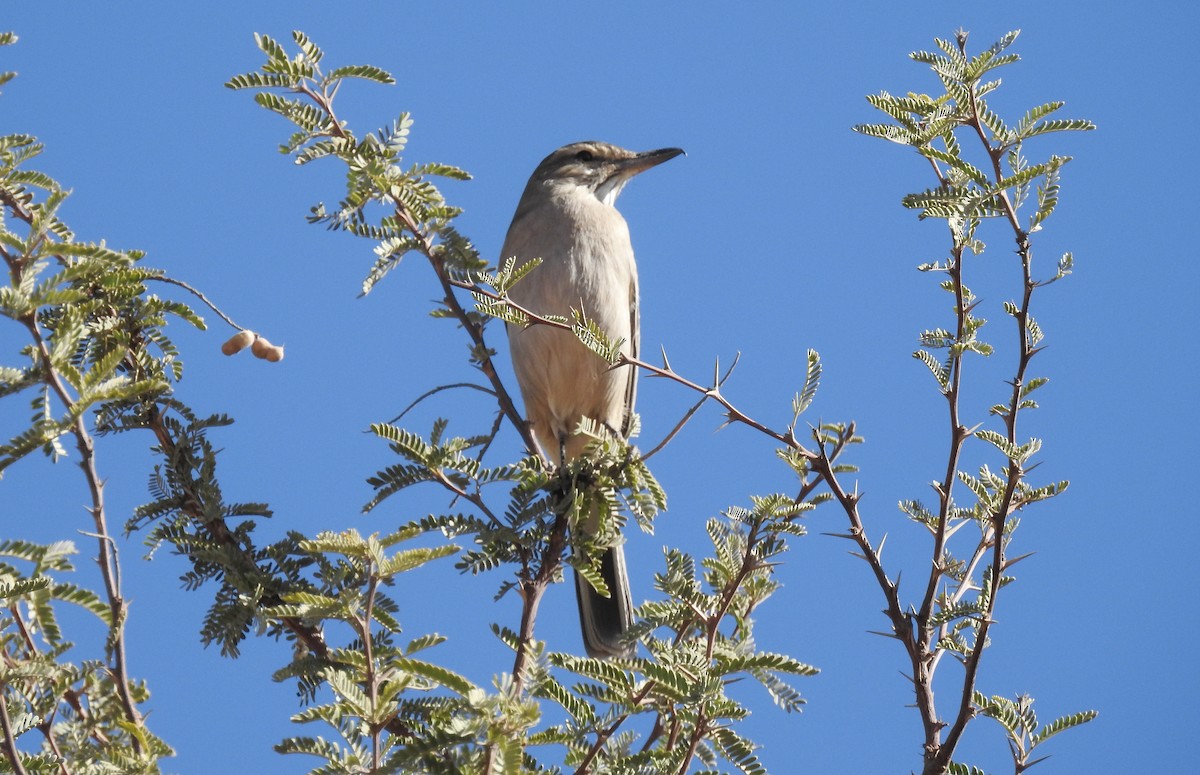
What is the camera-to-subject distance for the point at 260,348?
365cm

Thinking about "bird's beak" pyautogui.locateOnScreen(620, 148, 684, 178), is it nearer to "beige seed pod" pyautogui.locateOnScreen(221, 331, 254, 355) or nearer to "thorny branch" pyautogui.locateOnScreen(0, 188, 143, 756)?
"beige seed pod" pyautogui.locateOnScreen(221, 331, 254, 355)

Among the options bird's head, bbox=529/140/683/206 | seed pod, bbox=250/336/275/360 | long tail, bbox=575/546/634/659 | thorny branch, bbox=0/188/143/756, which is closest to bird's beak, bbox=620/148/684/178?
bird's head, bbox=529/140/683/206

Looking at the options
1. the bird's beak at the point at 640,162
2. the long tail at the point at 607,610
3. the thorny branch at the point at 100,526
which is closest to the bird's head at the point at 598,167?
the bird's beak at the point at 640,162

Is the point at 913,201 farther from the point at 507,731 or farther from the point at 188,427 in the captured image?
the point at 188,427

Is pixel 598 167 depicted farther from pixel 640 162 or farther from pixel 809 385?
pixel 809 385

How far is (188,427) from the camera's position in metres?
3.45

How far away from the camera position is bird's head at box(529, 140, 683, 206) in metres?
6.88

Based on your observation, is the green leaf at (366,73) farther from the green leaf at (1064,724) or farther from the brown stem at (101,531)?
the green leaf at (1064,724)

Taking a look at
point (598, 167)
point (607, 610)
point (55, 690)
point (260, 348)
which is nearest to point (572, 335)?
point (607, 610)

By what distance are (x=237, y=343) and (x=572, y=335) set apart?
7.15ft

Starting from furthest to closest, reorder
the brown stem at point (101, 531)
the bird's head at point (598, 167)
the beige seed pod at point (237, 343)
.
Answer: the bird's head at point (598, 167) < the beige seed pod at point (237, 343) < the brown stem at point (101, 531)

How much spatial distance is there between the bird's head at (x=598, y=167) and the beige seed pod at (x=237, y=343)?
3404 mm

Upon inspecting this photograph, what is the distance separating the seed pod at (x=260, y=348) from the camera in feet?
12.0

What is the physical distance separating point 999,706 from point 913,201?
57.1 inches
